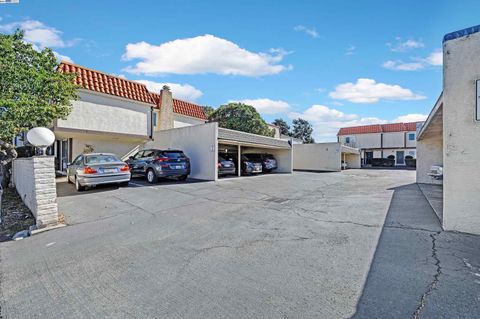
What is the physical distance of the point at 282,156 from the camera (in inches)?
861

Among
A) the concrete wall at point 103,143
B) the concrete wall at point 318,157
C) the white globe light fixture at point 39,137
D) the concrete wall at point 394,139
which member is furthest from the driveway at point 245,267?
the concrete wall at point 394,139

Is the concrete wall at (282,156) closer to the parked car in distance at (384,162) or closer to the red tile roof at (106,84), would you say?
the red tile roof at (106,84)

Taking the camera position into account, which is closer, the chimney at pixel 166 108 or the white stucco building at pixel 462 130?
the white stucco building at pixel 462 130

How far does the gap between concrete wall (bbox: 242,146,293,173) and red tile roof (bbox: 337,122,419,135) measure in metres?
29.5

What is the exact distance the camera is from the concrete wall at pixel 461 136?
4551mm

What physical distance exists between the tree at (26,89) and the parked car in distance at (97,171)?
2433 millimetres

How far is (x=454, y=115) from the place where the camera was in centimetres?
471

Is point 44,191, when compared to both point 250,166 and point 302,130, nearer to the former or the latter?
point 250,166

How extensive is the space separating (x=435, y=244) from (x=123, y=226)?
5900mm

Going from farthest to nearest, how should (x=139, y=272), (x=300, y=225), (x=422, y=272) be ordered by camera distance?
(x=300, y=225) → (x=139, y=272) → (x=422, y=272)

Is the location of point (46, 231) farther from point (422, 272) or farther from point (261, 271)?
point (422, 272)

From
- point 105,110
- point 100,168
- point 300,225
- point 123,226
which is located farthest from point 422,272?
point 105,110

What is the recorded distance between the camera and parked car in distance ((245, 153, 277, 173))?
64.1 feet

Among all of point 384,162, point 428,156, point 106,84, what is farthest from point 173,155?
point 384,162
